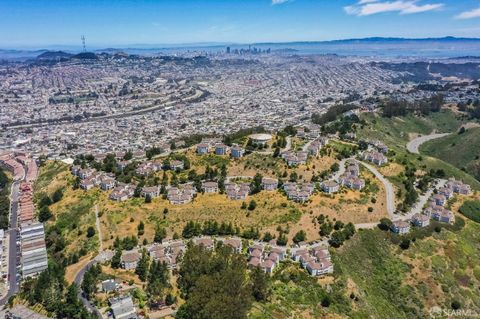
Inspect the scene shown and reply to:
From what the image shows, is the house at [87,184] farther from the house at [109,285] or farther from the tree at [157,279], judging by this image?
the house at [109,285]

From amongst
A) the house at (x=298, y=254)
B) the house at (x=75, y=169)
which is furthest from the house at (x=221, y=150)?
the house at (x=298, y=254)

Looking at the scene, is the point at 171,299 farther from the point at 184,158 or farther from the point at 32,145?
the point at 32,145

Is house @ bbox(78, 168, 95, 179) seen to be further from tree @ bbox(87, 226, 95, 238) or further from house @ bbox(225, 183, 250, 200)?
house @ bbox(225, 183, 250, 200)

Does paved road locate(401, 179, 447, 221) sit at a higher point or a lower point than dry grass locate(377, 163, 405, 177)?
lower

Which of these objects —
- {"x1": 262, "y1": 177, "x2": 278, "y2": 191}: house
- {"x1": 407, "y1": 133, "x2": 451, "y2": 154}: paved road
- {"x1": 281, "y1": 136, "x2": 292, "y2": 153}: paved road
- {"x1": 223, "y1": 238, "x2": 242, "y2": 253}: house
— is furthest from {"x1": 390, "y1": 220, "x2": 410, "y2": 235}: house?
{"x1": 407, "y1": 133, "x2": 451, "y2": 154}: paved road

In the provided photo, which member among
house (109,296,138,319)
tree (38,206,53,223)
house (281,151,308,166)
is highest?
house (281,151,308,166)

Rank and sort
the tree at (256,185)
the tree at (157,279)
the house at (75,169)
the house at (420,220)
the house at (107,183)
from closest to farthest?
1. the tree at (157,279)
2. the house at (420,220)
3. the tree at (256,185)
4. the house at (107,183)
5. the house at (75,169)

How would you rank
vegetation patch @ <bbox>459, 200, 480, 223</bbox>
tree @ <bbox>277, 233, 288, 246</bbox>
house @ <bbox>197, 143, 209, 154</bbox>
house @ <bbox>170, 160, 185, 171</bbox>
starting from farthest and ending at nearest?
house @ <bbox>197, 143, 209, 154</bbox> → house @ <bbox>170, 160, 185, 171</bbox> → vegetation patch @ <bbox>459, 200, 480, 223</bbox> → tree @ <bbox>277, 233, 288, 246</bbox>
